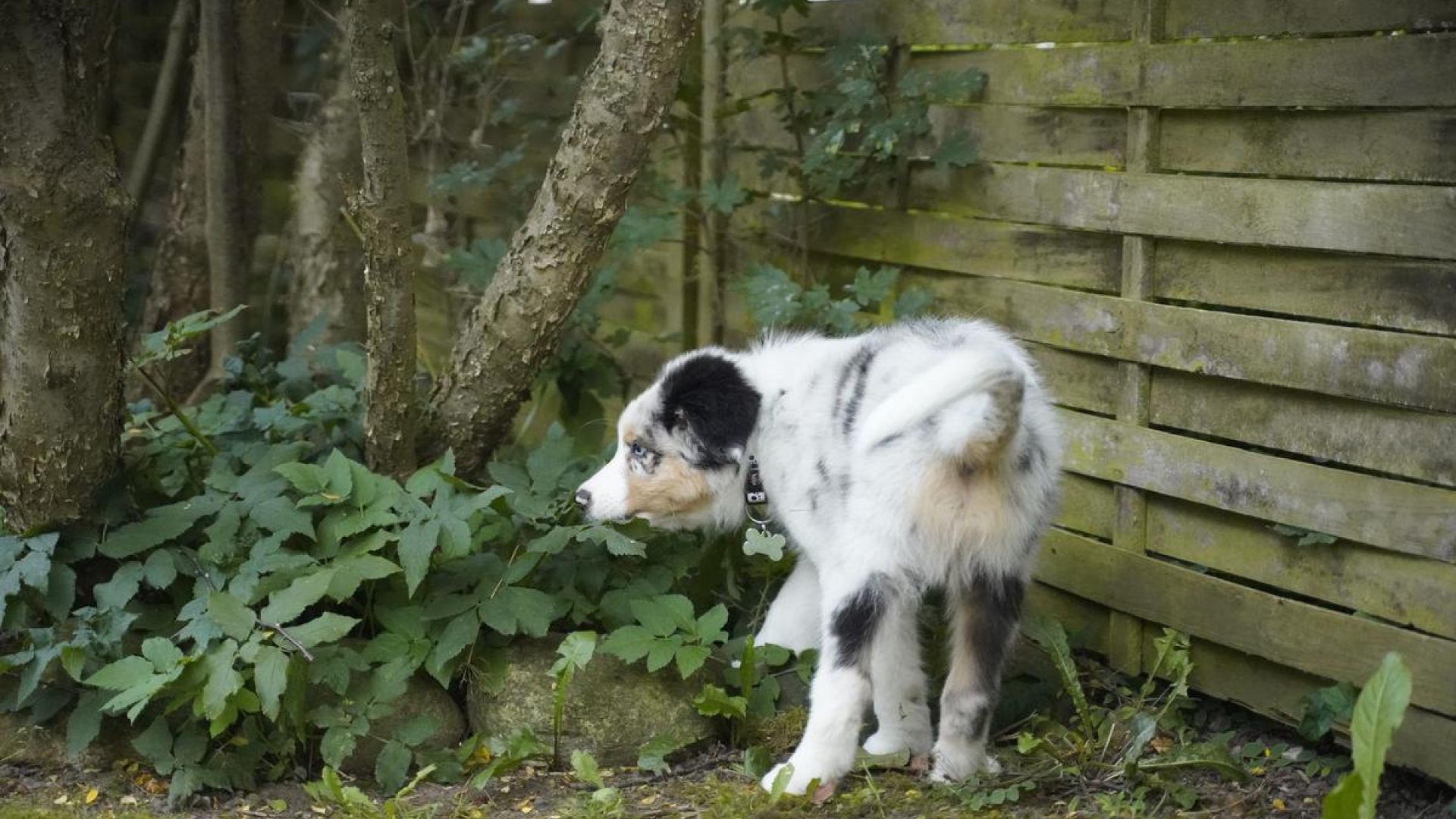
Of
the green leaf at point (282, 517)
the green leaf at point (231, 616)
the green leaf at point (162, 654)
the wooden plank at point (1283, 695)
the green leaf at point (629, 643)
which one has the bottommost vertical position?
the wooden plank at point (1283, 695)

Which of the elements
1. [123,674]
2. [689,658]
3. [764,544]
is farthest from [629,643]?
[123,674]

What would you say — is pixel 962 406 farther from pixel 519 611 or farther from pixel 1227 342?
pixel 519 611

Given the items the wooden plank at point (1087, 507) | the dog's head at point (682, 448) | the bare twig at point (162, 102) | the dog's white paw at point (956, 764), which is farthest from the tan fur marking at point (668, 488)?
the bare twig at point (162, 102)

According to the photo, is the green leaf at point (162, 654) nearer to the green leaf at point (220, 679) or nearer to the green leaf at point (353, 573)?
the green leaf at point (220, 679)

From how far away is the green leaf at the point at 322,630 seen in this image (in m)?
3.79

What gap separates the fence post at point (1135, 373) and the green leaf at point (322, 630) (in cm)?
227

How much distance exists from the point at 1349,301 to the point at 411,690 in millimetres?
2762

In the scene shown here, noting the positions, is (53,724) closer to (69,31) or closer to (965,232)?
(69,31)

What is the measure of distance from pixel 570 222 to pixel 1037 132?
58.4 inches

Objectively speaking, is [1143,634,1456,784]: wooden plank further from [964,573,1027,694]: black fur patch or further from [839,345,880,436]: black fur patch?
[839,345,880,436]: black fur patch

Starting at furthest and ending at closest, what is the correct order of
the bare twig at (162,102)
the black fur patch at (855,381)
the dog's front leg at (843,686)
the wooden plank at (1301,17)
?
the bare twig at (162,102), the black fur patch at (855,381), the dog's front leg at (843,686), the wooden plank at (1301,17)

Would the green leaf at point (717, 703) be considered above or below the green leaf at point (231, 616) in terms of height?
below

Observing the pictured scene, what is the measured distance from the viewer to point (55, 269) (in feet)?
12.6

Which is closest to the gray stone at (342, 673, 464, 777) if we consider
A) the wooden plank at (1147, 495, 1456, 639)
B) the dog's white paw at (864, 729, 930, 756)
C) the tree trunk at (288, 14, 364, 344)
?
the dog's white paw at (864, 729, 930, 756)
